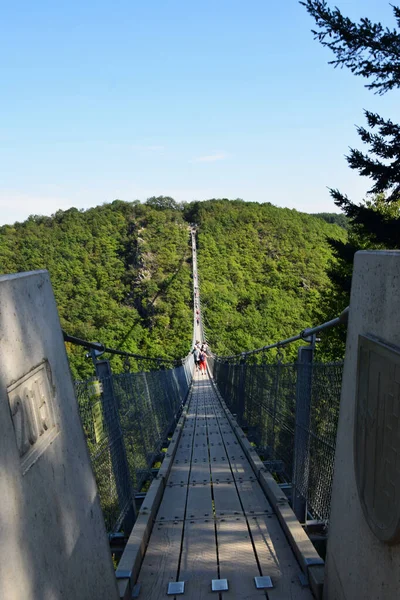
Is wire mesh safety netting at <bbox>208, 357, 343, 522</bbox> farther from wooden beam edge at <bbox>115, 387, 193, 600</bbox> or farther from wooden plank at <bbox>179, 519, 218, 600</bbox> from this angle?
wooden beam edge at <bbox>115, 387, 193, 600</bbox>

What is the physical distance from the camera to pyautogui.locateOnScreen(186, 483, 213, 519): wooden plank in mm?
2916

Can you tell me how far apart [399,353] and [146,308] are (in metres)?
42.6

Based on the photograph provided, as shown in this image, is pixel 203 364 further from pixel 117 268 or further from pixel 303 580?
pixel 117 268

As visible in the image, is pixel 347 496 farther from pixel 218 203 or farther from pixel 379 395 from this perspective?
pixel 218 203

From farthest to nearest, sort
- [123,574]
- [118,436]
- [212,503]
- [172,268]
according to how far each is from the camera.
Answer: [172,268], [212,503], [118,436], [123,574]

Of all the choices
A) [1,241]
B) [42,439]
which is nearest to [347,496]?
[42,439]

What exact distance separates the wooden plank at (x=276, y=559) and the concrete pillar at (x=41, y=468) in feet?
2.46

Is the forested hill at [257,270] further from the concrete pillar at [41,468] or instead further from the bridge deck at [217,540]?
the concrete pillar at [41,468]

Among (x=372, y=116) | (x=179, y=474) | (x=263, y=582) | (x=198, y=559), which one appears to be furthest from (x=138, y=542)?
(x=372, y=116)

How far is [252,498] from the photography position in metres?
3.11

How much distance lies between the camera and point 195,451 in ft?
15.2

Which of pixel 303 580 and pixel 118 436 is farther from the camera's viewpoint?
pixel 118 436

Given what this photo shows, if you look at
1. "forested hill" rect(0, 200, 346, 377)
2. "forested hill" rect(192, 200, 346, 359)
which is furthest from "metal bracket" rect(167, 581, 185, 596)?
"forested hill" rect(0, 200, 346, 377)

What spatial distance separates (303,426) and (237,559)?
2.65 feet
